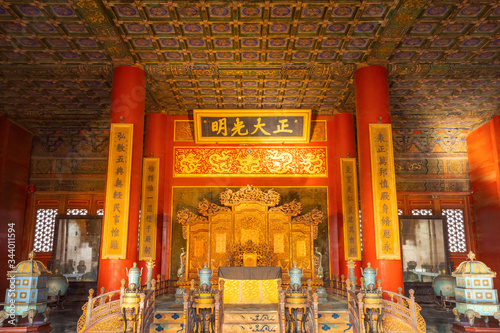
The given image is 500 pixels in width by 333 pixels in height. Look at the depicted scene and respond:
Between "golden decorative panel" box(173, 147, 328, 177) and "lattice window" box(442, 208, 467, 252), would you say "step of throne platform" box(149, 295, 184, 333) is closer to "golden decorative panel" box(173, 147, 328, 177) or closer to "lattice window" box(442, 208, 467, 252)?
"golden decorative panel" box(173, 147, 328, 177)

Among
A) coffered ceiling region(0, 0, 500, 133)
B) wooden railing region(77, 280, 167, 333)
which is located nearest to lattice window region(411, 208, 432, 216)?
coffered ceiling region(0, 0, 500, 133)

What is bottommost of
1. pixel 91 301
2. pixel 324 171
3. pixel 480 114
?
pixel 91 301

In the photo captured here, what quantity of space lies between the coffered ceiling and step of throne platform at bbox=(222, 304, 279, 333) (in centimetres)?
490

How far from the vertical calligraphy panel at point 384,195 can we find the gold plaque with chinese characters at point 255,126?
3229mm

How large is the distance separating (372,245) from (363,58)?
3721 mm

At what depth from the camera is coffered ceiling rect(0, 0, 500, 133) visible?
632 cm

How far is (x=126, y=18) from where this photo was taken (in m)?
6.51

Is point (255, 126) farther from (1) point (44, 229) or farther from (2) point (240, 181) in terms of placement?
(1) point (44, 229)

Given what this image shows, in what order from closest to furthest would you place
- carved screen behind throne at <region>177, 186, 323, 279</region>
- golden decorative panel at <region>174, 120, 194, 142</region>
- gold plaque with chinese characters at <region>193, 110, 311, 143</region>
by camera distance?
carved screen behind throne at <region>177, 186, 323, 279</region>
gold plaque with chinese characters at <region>193, 110, 311, 143</region>
golden decorative panel at <region>174, 120, 194, 142</region>

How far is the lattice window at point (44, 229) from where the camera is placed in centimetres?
1177

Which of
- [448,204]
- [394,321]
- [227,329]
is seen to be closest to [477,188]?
[448,204]

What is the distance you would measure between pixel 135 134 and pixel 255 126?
3866 millimetres

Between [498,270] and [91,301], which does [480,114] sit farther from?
[91,301]

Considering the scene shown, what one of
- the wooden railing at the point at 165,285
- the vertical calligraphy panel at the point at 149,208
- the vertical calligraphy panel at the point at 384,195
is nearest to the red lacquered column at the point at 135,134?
the wooden railing at the point at 165,285
